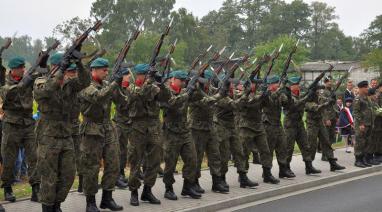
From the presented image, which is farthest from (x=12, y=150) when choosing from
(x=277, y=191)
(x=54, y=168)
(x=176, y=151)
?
(x=277, y=191)

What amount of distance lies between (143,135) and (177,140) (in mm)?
699

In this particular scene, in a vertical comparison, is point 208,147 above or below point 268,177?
above

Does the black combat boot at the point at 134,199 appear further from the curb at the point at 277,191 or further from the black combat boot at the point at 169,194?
the curb at the point at 277,191

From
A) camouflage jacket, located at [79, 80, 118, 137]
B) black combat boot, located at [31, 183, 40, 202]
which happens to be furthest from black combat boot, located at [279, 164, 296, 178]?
black combat boot, located at [31, 183, 40, 202]

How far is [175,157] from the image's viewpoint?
936 centimetres

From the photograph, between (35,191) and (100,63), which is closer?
(100,63)

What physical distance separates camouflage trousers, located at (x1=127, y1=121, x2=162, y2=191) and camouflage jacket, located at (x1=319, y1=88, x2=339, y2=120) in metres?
5.22

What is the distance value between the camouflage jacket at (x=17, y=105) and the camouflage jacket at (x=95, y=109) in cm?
116

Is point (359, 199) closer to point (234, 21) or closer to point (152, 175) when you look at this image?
point (152, 175)

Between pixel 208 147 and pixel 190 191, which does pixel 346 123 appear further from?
pixel 190 191

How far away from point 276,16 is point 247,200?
70.3m

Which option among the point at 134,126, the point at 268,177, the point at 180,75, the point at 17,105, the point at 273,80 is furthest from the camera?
the point at 273,80

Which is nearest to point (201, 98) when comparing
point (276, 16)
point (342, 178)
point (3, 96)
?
point (3, 96)

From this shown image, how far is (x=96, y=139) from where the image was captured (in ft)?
26.5
